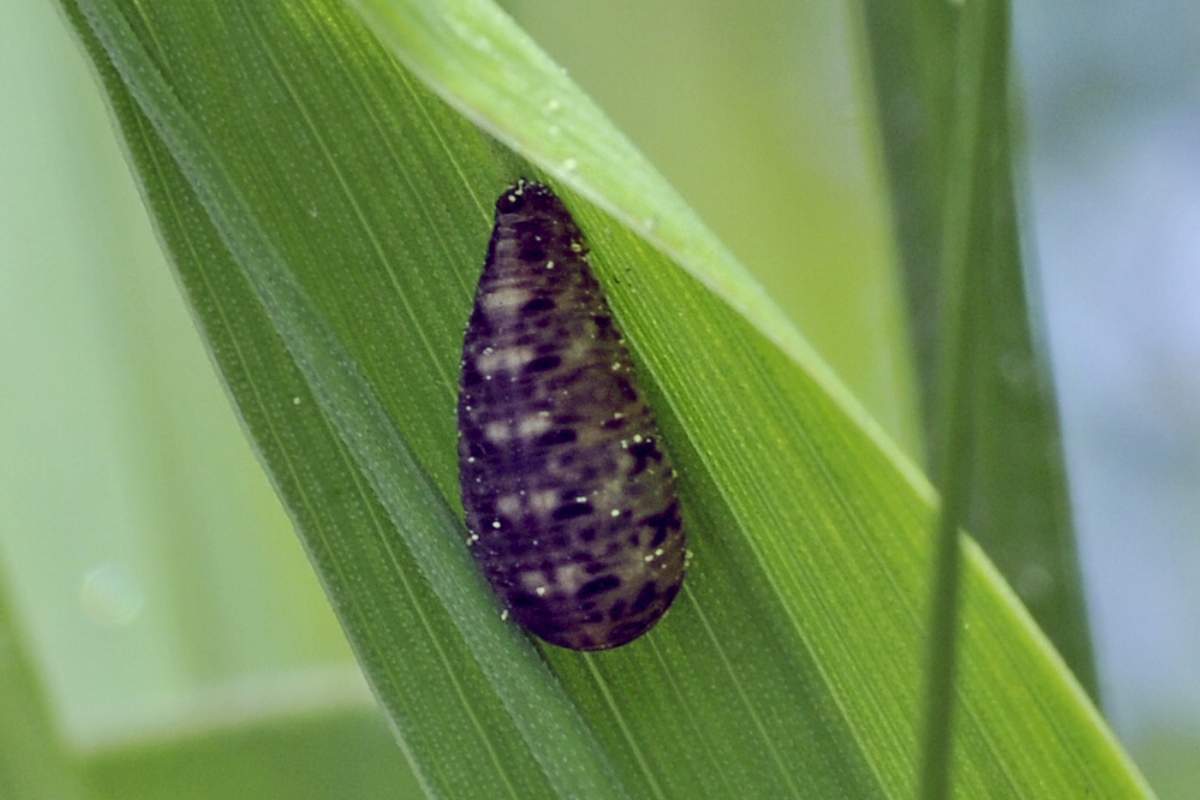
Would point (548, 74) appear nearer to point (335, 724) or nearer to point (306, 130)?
point (306, 130)

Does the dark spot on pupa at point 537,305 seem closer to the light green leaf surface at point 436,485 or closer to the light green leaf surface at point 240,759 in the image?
the light green leaf surface at point 436,485

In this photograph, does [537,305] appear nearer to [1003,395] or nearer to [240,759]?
[1003,395]

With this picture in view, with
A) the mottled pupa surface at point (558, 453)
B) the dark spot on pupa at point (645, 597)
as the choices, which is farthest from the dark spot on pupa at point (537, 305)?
the dark spot on pupa at point (645, 597)

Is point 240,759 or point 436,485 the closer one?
point 436,485

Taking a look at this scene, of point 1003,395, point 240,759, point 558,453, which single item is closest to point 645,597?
point 558,453

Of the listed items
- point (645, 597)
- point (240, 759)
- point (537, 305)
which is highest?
point (537, 305)

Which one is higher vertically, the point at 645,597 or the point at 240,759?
the point at 645,597

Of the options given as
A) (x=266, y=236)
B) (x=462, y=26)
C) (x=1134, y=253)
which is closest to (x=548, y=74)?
(x=462, y=26)

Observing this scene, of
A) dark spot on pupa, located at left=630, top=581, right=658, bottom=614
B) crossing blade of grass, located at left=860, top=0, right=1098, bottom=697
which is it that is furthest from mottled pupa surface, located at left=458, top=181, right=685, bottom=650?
crossing blade of grass, located at left=860, top=0, right=1098, bottom=697
